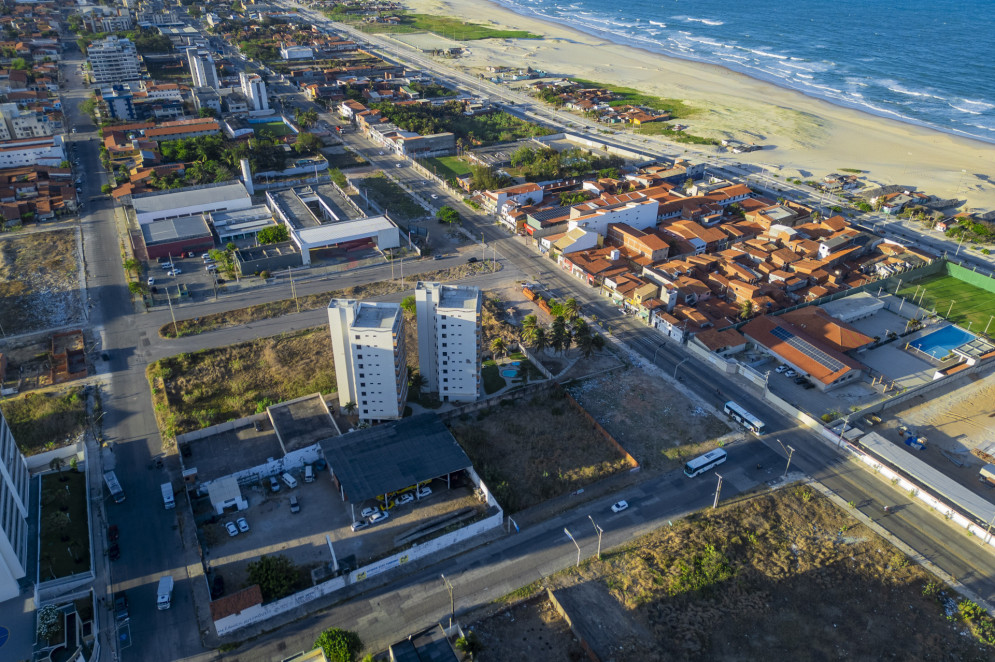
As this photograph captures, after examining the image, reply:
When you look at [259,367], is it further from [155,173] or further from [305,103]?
[305,103]

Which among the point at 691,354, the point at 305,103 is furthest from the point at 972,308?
the point at 305,103

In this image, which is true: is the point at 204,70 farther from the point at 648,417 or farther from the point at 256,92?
the point at 648,417

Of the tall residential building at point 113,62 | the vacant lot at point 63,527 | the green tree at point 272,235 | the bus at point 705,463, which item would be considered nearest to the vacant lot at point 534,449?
the bus at point 705,463

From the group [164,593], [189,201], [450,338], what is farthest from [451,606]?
[189,201]

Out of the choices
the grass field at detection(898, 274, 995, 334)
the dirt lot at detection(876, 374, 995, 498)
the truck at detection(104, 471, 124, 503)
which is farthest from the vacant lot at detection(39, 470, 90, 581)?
the grass field at detection(898, 274, 995, 334)

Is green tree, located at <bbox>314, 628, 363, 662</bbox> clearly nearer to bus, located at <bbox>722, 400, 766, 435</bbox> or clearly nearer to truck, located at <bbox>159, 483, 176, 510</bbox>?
truck, located at <bbox>159, 483, 176, 510</bbox>

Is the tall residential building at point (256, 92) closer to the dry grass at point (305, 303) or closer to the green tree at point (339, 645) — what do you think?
the dry grass at point (305, 303)
